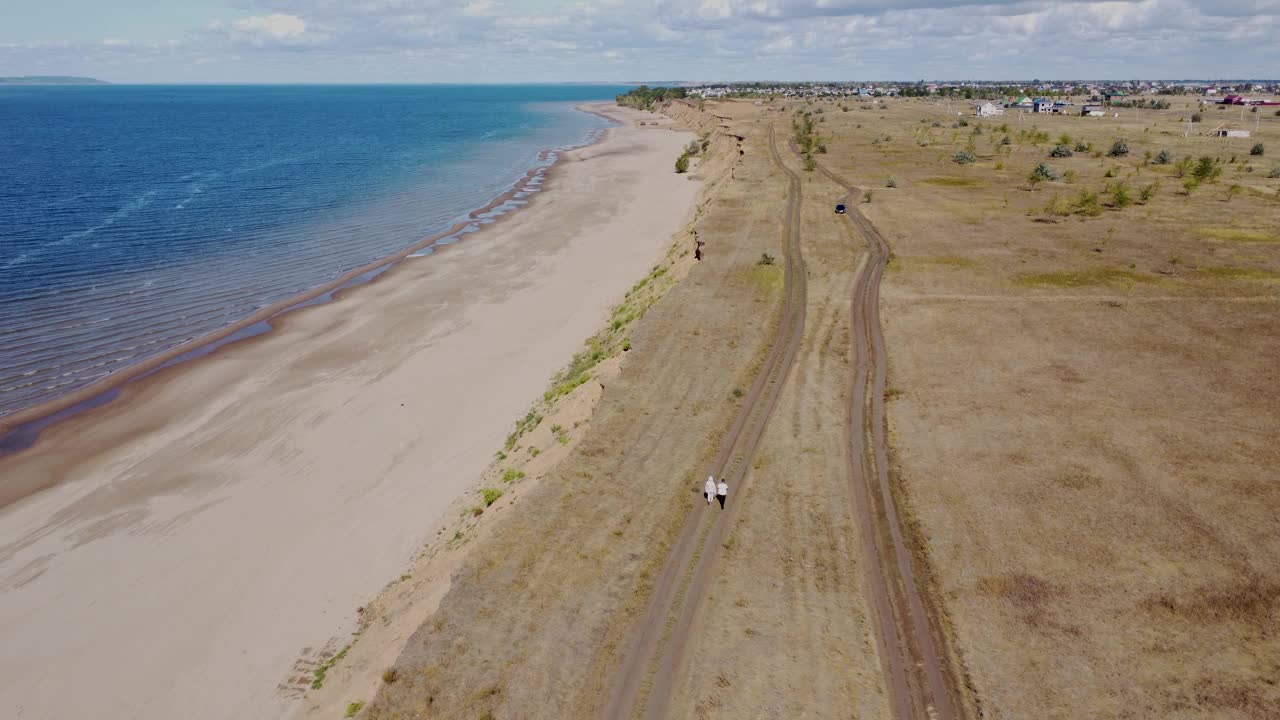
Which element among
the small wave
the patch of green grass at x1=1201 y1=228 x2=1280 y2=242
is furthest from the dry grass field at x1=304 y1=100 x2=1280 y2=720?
the small wave

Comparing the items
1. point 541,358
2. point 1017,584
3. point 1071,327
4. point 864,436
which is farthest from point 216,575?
point 1071,327

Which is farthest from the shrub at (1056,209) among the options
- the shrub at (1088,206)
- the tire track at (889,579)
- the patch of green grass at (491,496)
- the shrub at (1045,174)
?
the patch of green grass at (491,496)

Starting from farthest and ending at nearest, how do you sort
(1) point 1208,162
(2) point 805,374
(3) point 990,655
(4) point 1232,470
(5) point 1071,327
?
(1) point 1208,162, (5) point 1071,327, (2) point 805,374, (4) point 1232,470, (3) point 990,655

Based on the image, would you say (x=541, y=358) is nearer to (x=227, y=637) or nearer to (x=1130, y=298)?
(x=227, y=637)

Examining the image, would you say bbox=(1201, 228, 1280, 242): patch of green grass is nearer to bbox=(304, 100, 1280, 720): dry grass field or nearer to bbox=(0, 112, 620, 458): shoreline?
bbox=(304, 100, 1280, 720): dry grass field

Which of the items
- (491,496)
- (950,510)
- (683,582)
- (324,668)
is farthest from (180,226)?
(950,510)
